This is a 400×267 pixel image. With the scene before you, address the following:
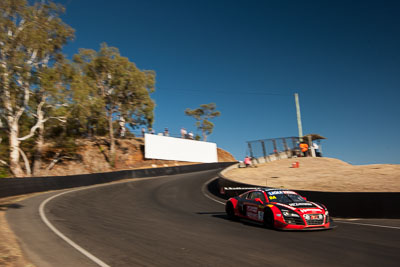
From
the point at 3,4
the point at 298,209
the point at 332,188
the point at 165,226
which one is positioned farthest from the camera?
the point at 3,4

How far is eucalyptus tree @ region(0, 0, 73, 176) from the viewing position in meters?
30.7

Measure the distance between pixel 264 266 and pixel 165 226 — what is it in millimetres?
5079

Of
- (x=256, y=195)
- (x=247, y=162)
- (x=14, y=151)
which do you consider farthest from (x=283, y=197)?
(x=14, y=151)

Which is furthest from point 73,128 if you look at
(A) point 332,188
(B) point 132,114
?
(A) point 332,188

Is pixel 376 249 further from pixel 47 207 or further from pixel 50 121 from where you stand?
pixel 50 121

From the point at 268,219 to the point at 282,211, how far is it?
1.99ft

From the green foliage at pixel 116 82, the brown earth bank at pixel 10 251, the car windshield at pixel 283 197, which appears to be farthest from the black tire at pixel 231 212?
the green foliage at pixel 116 82

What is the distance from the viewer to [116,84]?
4541 centimetres

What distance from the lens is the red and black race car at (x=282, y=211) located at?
9.16 m

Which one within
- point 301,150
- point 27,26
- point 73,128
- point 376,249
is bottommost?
point 376,249

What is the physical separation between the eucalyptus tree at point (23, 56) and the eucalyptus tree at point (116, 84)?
319 inches

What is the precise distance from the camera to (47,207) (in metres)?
14.4

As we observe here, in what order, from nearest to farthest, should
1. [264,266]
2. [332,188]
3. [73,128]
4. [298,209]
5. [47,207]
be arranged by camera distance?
[264,266] → [298,209] → [47,207] → [332,188] → [73,128]

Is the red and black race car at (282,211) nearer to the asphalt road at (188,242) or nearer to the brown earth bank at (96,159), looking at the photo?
the asphalt road at (188,242)
